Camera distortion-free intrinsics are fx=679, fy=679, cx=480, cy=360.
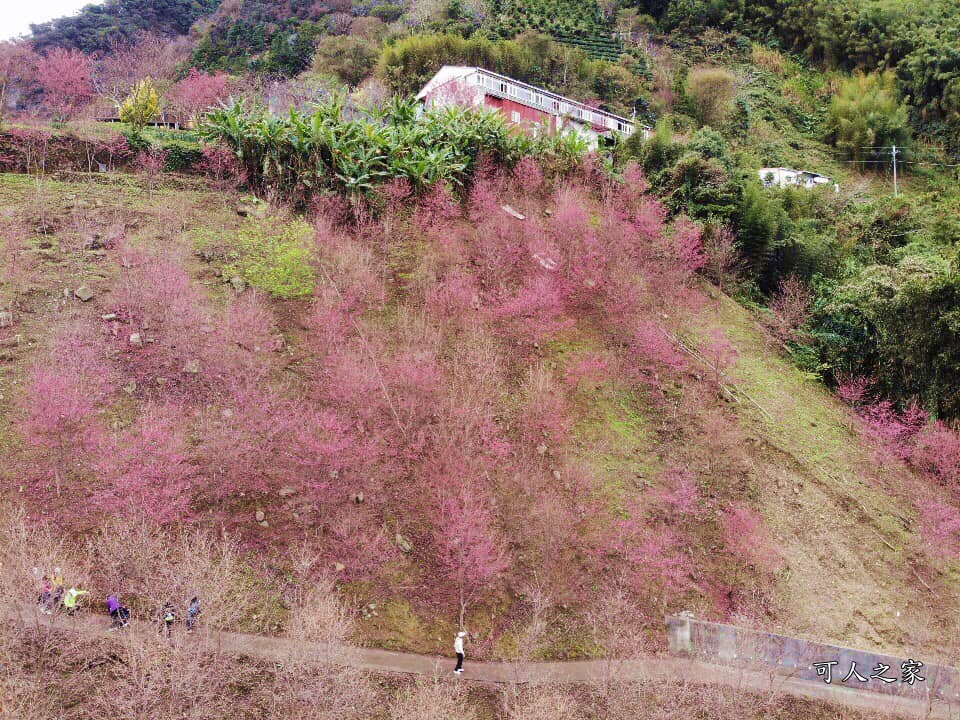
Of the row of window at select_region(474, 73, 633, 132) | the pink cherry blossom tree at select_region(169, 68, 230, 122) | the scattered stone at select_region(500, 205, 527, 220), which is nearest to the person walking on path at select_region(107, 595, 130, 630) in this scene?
the scattered stone at select_region(500, 205, 527, 220)

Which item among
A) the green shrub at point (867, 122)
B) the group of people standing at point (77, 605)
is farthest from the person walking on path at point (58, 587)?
the green shrub at point (867, 122)

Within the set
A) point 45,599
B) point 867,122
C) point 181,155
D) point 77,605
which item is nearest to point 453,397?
point 77,605

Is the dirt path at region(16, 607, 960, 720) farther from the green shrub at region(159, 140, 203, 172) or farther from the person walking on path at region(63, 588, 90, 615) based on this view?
the green shrub at region(159, 140, 203, 172)

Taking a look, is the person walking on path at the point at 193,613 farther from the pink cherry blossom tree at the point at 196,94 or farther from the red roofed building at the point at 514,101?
the pink cherry blossom tree at the point at 196,94

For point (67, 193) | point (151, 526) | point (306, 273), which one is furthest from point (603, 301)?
point (67, 193)

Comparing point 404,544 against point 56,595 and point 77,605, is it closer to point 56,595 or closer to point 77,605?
point 77,605
